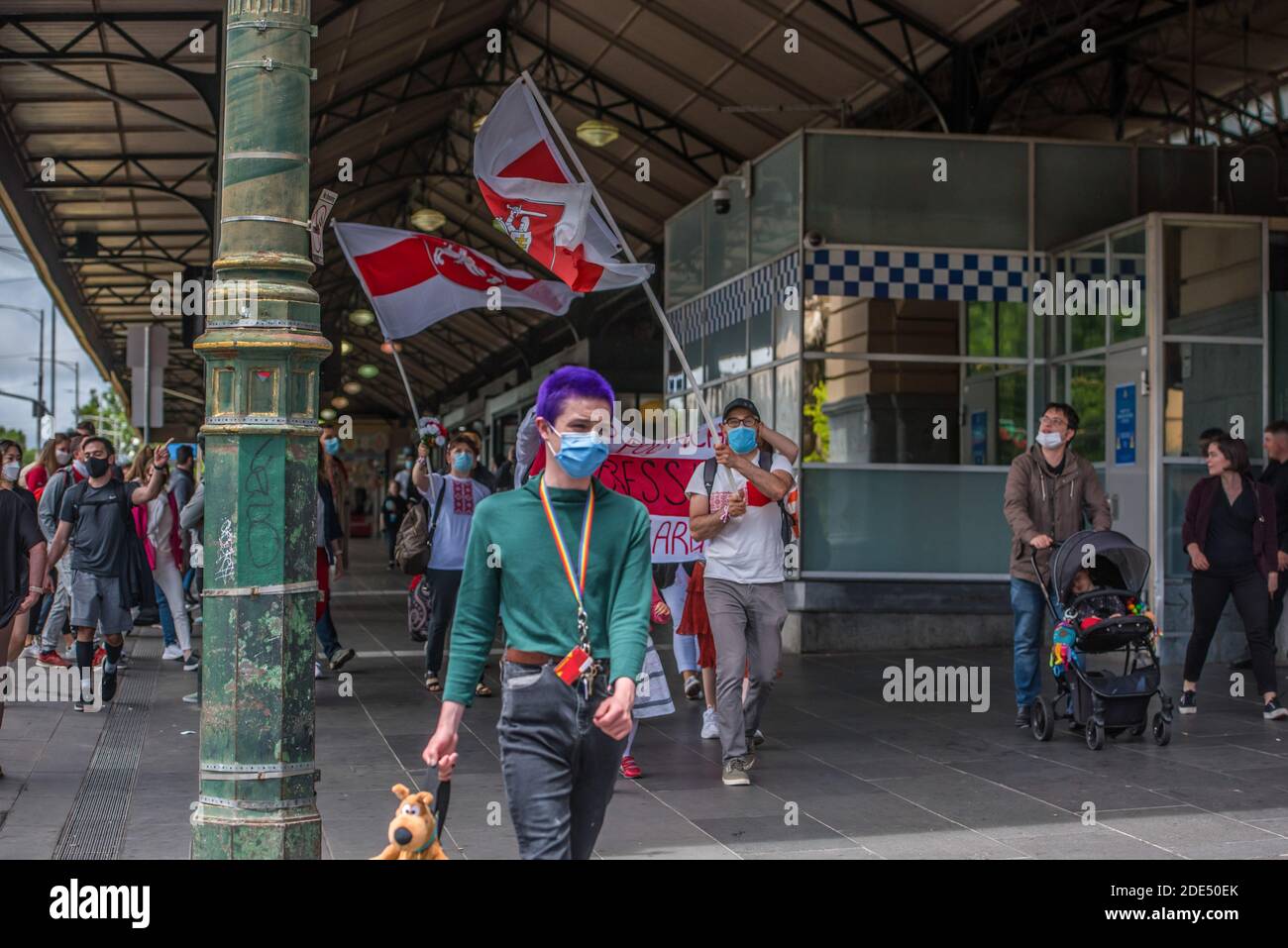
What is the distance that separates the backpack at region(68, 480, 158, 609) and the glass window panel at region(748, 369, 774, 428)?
270 inches

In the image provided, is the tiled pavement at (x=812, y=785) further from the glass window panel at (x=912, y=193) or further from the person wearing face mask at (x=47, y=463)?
the glass window panel at (x=912, y=193)

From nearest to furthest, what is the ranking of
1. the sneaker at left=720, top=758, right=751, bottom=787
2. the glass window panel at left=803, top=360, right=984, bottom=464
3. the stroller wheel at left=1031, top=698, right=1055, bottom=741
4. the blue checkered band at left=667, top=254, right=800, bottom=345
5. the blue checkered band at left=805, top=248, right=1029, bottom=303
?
the sneaker at left=720, top=758, right=751, bottom=787, the stroller wheel at left=1031, top=698, right=1055, bottom=741, the glass window panel at left=803, top=360, right=984, bottom=464, the blue checkered band at left=805, top=248, right=1029, bottom=303, the blue checkered band at left=667, top=254, right=800, bottom=345

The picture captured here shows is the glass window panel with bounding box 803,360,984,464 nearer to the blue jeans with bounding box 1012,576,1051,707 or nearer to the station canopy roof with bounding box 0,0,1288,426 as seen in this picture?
the station canopy roof with bounding box 0,0,1288,426

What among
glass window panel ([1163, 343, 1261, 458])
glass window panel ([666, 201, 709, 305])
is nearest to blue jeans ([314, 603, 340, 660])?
glass window panel ([1163, 343, 1261, 458])

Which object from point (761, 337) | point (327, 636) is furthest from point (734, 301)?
point (327, 636)

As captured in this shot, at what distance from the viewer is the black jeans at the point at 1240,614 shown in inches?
384

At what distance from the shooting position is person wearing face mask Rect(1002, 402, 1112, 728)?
929cm

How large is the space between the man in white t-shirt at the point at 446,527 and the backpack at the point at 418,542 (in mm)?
11

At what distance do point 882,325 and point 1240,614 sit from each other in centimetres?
534

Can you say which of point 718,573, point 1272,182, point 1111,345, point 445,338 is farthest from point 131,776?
point 445,338

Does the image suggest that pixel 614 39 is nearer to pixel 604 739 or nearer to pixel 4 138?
pixel 4 138

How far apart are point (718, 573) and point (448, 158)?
22.8 metres

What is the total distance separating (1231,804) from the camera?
7137 millimetres

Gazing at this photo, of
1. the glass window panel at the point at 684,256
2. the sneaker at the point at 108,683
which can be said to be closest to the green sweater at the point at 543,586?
the sneaker at the point at 108,683
